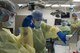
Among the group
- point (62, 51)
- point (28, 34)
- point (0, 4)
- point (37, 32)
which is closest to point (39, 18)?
point (37, 32)

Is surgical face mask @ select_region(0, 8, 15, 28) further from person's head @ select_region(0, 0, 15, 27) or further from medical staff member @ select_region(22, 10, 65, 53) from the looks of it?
medical staff member @ select_region(22, 10, 65, 53)

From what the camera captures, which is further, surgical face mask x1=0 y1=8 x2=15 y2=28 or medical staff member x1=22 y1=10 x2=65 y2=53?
medical staff member x1=22 y1=10 x2=65 y2=53

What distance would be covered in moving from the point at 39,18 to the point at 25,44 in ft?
3.02

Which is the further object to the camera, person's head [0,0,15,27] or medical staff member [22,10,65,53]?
medical staff member [22,10,65,53]

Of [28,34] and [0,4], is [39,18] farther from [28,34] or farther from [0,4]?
[0,4]

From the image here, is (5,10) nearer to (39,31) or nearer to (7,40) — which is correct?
(7,40)

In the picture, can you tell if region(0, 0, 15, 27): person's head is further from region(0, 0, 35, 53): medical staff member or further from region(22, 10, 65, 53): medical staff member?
region(22, 10, 65, 53): medical staff member

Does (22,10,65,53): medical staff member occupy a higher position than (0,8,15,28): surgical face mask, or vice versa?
(0,8,15,28): surgical face mask

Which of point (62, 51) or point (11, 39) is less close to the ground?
point (11, 39)

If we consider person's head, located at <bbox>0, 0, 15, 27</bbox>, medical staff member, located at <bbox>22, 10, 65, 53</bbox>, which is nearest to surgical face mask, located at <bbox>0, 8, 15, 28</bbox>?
person's head, located at <bbox>0, 0, 15, 27</bbox>

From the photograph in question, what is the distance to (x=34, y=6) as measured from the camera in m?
2.73

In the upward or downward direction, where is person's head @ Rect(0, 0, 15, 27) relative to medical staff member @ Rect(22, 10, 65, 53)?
upward

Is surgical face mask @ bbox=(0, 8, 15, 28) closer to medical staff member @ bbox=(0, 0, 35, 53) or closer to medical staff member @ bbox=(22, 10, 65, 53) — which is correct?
medical staff member @ bbox=(0, 0, 35, 53)

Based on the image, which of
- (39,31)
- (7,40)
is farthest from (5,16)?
(39,31)
